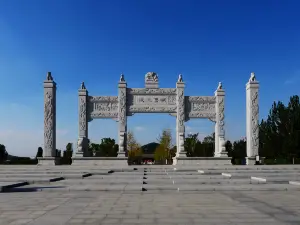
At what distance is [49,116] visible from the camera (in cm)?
2545

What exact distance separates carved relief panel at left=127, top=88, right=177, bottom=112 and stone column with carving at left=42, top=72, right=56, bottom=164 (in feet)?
18.1

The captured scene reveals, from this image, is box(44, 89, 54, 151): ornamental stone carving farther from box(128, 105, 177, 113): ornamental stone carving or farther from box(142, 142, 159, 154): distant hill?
box(142, 142, 159, 154): distant hill

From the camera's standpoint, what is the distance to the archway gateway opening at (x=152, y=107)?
2545 centimetres

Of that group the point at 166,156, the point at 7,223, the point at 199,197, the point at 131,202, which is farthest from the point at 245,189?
the point at 166,156

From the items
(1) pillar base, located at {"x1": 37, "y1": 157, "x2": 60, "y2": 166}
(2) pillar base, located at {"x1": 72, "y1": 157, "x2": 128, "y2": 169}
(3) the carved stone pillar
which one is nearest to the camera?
(2) pillar base, located at {"x1": 72, "y1": 157, "x2": 128, "y2": 169}

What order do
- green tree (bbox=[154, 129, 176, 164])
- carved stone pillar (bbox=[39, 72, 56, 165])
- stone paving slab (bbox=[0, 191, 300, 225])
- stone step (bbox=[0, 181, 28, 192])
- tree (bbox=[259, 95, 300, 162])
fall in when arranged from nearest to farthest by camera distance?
stone paving slab (bbox=[0, 191, 300, 225]), stone step (bbox=[0, 181, 28, 192]), carved stone pillar (bbox=[39, 72, 56, 165]), tree (bbox=[259, 95, 300, 162]), green tree (bbox=[154, 129, 176, 164])

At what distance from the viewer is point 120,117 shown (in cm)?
2558

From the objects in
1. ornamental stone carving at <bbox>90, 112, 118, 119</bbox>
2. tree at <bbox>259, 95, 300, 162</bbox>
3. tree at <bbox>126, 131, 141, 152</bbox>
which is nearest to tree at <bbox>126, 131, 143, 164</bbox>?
tree at <bbox>126, 131, 141, 152</bbox>

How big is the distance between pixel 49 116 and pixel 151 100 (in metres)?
7.47

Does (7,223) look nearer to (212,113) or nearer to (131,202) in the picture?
(131,202)

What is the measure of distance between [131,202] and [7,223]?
2546 millimetres

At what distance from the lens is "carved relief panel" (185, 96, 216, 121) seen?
25922mm

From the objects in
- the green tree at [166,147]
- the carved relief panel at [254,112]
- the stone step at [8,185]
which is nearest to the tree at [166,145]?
the green tree at [166,147]

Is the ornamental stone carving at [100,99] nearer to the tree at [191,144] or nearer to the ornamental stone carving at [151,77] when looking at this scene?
the ornamental stone carving at [151,77]
